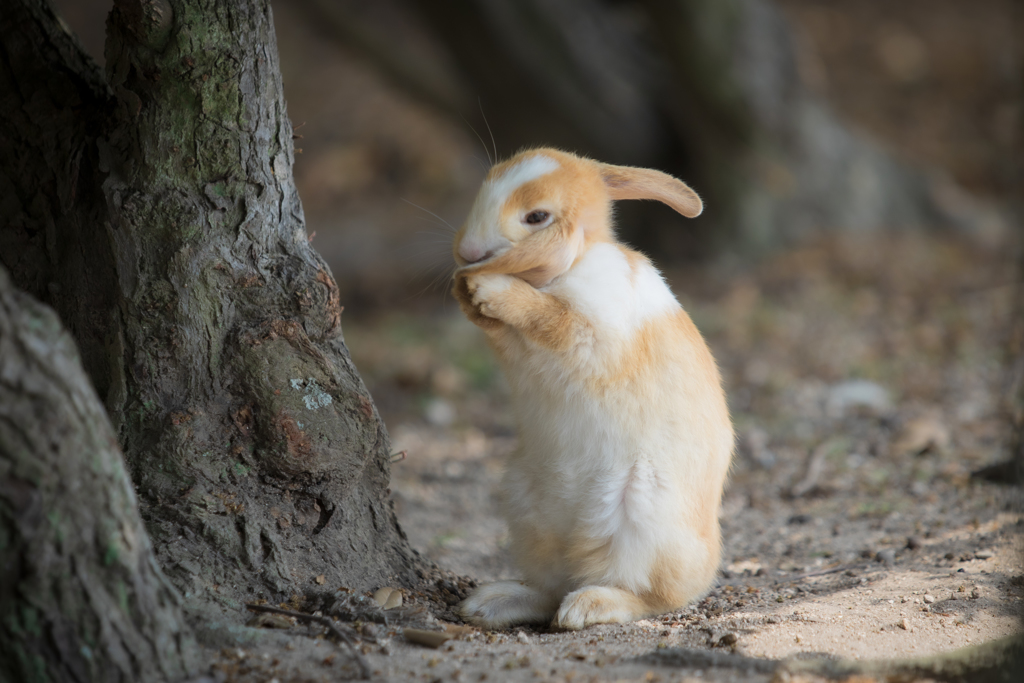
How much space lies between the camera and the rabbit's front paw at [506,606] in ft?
9.33

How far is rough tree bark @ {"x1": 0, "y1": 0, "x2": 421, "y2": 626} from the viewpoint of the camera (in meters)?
2.57

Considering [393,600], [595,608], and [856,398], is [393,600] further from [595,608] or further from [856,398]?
[856,398]

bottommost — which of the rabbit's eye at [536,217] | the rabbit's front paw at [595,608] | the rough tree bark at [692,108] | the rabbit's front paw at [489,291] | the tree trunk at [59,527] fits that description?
the tree trunk at [59,527]

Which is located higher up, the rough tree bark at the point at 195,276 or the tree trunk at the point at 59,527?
the rough tree bark at the point at 195,276

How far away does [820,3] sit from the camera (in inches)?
528

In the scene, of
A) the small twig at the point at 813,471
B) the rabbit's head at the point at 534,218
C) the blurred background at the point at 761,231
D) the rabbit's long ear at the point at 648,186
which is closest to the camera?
the rabbit's head at the point at 534,218

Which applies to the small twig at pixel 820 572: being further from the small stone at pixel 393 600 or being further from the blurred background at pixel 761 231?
the small stone at pixel 393 600

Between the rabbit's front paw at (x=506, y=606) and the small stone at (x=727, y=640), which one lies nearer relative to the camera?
the small stone at (x=727, y=640)

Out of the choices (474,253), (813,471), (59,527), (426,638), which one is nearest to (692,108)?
(813,471)

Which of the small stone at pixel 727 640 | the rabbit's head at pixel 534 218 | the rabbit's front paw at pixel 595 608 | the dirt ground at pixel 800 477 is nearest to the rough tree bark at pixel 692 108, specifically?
the dirt ground at pixel 800 477

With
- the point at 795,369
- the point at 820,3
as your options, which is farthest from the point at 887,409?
the point at 820,3

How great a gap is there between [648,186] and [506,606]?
1.49 m

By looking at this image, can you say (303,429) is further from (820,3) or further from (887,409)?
(820,3)

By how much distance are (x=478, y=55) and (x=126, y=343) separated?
6183mm
